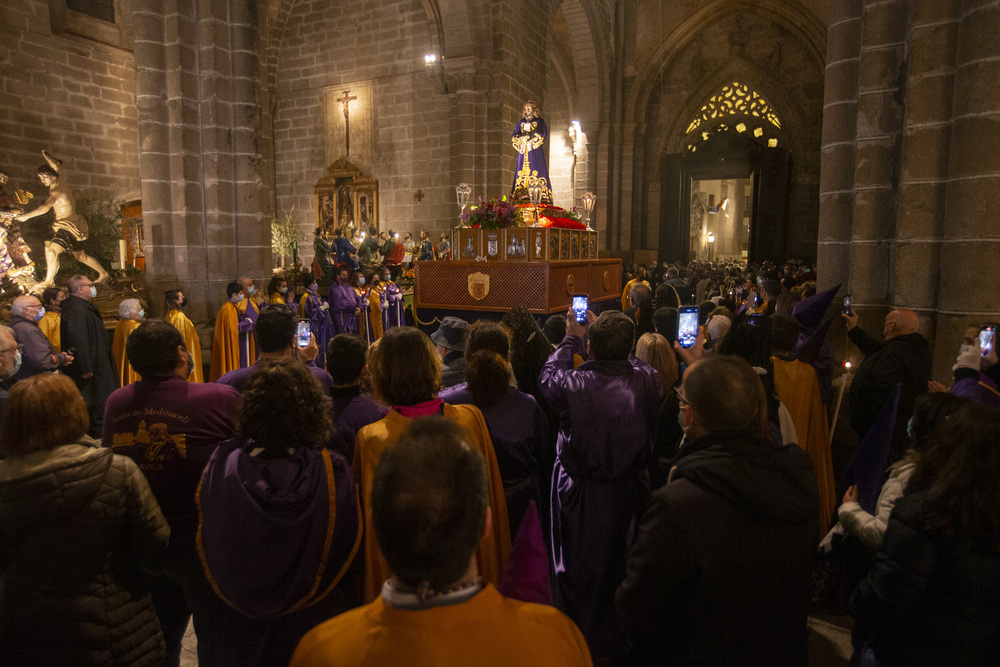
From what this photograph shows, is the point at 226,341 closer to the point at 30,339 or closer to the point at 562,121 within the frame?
the point at 30,339

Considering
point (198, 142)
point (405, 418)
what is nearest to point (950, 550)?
point (405, 418)

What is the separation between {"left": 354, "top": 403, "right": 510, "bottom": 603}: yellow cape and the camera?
7.25 ft

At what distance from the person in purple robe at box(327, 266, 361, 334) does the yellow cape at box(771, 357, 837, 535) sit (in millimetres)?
6682

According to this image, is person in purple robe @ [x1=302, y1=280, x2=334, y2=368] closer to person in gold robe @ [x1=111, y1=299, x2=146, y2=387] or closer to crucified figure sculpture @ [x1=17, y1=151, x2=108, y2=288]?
person in gold robe @ [x1=111, y1=299, x2=146, y2=387]

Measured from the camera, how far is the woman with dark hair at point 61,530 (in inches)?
73.3

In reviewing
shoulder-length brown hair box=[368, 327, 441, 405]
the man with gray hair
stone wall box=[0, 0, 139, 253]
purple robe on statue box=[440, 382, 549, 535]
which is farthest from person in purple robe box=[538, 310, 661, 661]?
stone wall box=[0, 0, 139, 253]

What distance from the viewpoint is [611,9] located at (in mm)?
17375

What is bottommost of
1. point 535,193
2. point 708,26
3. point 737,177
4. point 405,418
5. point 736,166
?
point 405,418

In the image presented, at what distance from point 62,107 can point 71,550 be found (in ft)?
48.2

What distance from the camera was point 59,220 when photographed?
32.2 feet

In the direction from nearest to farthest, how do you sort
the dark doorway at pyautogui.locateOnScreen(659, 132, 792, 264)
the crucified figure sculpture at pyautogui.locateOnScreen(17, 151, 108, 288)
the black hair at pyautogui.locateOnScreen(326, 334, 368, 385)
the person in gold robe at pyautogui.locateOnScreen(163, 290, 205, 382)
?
1. the black hair at pyautogui.locateOnScreen(326, 334, 368, 385)
2. the person in gold robe at pyautogui.locateOnScreen(163, 290, 205, 382)
3. the crucified figure sculpture at pyautogui.locateOnScreen(17, 151, 108, 288)
4. the dark doorway at pyautogui.locateOnScreen(659, 132, 792, 264)

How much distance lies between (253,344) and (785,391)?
636 centimetres

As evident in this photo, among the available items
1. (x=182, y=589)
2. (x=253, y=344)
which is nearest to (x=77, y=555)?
(x=182, y=589)

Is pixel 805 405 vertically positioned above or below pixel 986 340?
below
